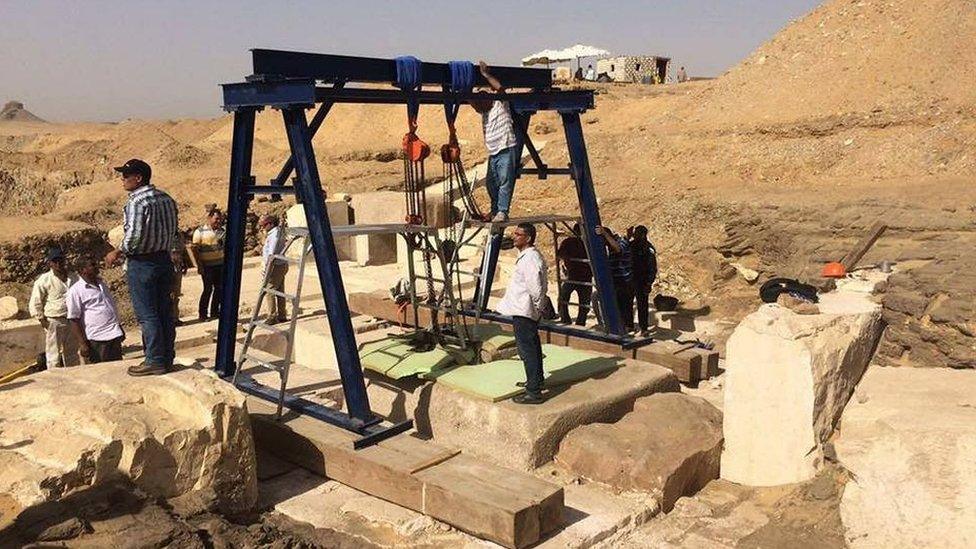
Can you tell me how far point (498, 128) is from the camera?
791cm

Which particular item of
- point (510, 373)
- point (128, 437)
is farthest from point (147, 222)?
point (510, 373)

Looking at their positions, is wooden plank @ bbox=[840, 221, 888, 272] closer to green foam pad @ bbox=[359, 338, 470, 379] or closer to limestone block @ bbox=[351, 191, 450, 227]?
green foam pad @ bbox=[359, 338, 470, 379]

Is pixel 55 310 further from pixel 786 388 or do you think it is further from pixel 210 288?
pixel 786 388

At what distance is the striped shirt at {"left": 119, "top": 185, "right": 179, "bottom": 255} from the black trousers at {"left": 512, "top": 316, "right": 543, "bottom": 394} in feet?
8.64

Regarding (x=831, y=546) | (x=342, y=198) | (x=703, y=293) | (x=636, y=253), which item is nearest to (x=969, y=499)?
(x=831, y=546)

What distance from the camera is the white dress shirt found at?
6.05 meters

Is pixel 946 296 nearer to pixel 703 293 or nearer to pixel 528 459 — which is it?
pixel 528 459

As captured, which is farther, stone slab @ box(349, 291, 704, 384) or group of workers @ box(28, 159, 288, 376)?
stone slab @ box(349, 291, 704, 384)

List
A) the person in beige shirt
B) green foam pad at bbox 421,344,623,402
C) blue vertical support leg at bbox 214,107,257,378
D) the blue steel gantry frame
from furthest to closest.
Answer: the person in beige shirt → blue vertical support leg at bbox 214,107,257,378 → green foam pad at bbox 421,344,623,402 → the blue steel gantry frame

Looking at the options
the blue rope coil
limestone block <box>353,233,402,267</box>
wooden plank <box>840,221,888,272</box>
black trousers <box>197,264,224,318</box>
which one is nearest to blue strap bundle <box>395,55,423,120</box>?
the blue rope coil

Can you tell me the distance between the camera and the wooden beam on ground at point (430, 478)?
471cm

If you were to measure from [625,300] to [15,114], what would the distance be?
368 ft

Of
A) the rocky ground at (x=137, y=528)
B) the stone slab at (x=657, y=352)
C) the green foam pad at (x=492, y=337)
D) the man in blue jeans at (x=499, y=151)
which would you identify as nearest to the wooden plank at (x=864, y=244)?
the stone slab at (x=657, y=352)

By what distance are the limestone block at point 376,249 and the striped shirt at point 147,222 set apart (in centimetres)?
886
